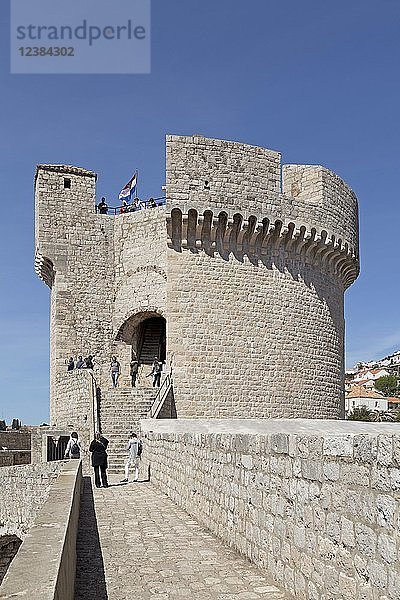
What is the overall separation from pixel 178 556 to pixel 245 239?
14060 millimetres

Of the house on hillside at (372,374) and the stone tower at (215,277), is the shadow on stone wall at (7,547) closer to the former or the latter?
the stone tower at (215,277)

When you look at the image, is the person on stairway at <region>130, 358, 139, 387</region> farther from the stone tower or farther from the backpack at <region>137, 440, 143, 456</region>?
the backpack at <region>137, 440, 143, 456</region>

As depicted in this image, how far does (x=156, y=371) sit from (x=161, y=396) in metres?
2.89

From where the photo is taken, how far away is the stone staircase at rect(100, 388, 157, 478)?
16.6 meters

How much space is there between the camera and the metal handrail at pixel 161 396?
17344 mm

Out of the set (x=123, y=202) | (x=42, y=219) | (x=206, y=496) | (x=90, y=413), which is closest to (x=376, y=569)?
(x=206, y=496)

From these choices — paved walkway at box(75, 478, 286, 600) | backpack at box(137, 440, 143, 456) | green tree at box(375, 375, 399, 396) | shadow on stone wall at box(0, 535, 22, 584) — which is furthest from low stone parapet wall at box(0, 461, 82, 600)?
green tree at box(375, 375, 399, 396)

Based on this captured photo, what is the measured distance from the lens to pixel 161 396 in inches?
704

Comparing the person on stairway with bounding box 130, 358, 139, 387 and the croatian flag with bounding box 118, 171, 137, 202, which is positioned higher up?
the croatian flag with bounding box 118, 171, 137, 202

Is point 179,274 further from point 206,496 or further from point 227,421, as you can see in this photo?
point 206,496

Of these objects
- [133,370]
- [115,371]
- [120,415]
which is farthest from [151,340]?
[120,415]

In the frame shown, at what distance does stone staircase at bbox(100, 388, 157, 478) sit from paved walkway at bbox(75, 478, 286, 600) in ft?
23.8

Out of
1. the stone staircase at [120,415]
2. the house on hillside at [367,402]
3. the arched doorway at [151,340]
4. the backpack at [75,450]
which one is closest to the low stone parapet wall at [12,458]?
the arched doorway at [151,340]

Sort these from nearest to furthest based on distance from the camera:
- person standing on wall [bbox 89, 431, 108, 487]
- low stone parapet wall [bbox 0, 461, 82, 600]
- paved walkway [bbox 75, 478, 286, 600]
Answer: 1. low stone parapet wall [bbox 0, 461, 82, 600]
2. paved walkway [bbox 75, 478, 286, 600]
3. person standing on wall [bbox 89, 431, 108, 487]
